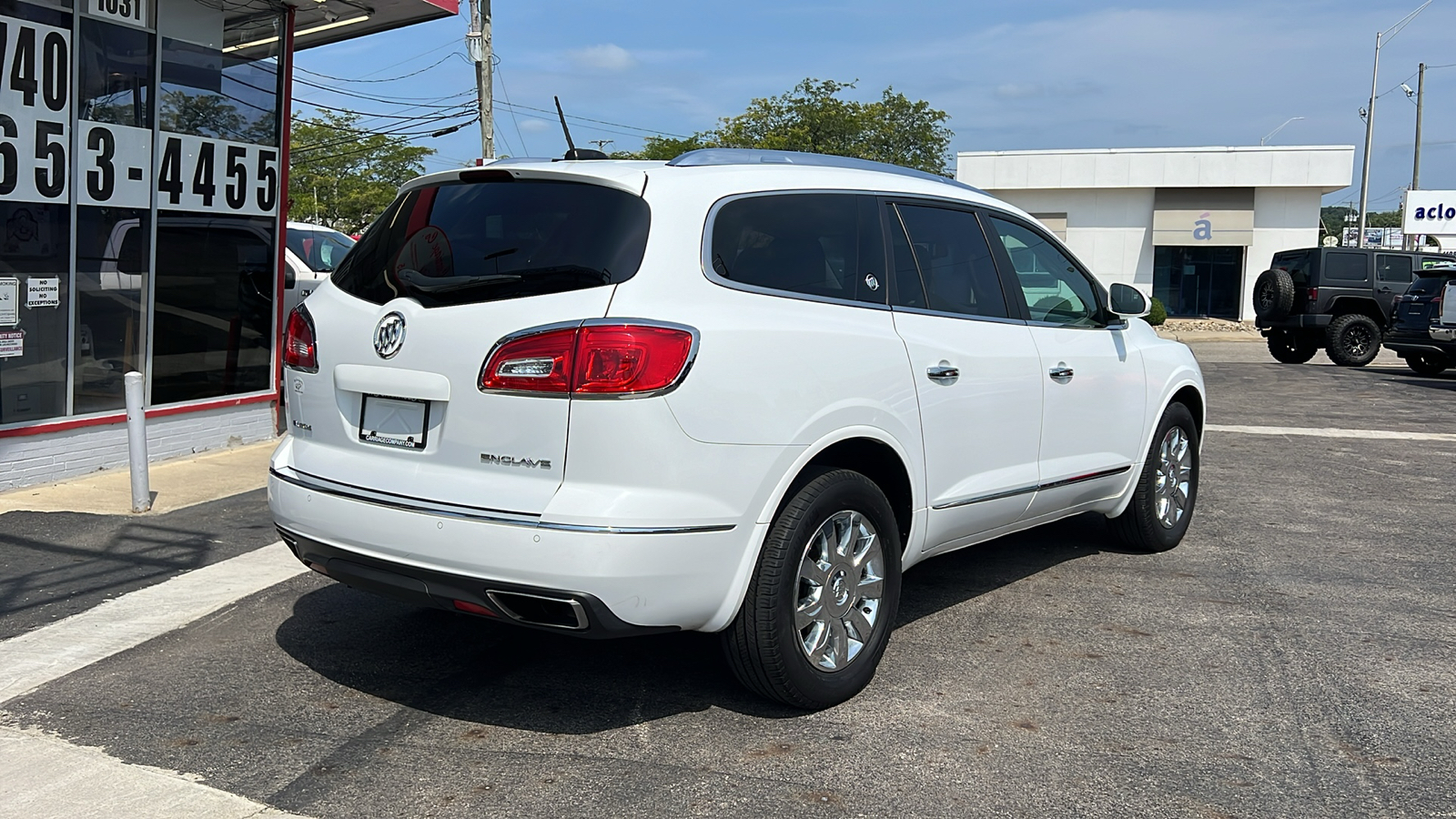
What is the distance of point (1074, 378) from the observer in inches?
211

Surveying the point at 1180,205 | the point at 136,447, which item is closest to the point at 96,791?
the point at 136,447

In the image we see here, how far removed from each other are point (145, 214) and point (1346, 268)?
1933cm

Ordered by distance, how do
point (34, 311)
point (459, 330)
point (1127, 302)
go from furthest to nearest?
point (34, 311)
point (1127, 302)
point (459, 330)

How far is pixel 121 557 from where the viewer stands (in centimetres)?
615

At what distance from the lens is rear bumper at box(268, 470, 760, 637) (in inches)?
133

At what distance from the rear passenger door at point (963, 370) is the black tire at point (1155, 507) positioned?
Result: 52.6 inches

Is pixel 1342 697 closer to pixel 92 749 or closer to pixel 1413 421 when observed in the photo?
pixel 92 749

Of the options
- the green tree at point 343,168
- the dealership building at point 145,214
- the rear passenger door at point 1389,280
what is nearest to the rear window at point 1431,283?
the rear passenger door at point 1389,280

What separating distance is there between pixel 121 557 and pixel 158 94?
4307 mm

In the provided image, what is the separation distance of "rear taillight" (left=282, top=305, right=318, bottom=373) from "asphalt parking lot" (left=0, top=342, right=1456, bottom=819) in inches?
44.6

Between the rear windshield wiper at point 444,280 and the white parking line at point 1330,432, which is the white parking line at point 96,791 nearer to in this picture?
the rear windshield wiper at point 444,280

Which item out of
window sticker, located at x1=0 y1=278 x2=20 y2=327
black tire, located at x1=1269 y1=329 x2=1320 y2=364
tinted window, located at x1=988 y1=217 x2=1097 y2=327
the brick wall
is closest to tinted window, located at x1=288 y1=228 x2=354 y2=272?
the brick wall

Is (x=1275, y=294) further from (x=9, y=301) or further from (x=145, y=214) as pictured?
(x=9, y=301)

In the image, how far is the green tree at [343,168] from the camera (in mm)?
48781
